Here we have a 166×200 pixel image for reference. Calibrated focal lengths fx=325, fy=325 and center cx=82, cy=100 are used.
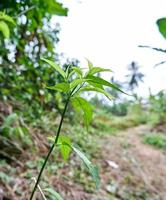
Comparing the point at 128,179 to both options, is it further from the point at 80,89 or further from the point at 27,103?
the point at 80,89

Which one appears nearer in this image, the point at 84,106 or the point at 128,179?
the point at 84,106

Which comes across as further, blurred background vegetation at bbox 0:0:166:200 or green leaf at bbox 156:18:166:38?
blurred background vegetation at bbox 0:0:166:200

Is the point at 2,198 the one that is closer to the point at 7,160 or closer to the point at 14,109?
the point at 7,160

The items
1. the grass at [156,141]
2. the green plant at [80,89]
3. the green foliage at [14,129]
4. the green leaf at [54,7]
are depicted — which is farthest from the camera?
the grass at [156,141]

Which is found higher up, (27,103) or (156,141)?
(27,103)

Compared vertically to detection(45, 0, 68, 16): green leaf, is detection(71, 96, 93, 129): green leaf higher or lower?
lower

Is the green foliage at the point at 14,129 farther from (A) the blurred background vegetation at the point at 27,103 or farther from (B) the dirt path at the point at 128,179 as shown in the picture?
(B) the dirt path at the point at 128,179

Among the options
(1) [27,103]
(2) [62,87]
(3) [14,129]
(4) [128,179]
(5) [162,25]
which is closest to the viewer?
(5) [162,25]

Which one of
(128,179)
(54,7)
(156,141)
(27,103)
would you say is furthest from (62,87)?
(156,141)

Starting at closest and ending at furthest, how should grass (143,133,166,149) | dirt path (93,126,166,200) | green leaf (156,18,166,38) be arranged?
green leaf (156,18,166,38) → dirt path (93,126,166,200) → grass (143,133,166,149)

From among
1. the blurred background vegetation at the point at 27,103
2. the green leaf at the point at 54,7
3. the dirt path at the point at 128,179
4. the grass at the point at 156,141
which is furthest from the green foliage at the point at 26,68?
the grass at the point at 156,141

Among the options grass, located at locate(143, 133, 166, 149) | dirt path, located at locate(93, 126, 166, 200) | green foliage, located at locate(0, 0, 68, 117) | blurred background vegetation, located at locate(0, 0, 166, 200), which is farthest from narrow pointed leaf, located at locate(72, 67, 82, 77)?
grass, located at locate(143, 133, 166, 149)

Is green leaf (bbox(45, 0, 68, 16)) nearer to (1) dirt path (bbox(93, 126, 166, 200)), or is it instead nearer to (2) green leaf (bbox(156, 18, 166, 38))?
(2) green leaf (bbox(156, 18, 166, 38))

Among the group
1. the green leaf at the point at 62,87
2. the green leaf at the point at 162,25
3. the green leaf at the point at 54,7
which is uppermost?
the green leaf at the point at 54,7
